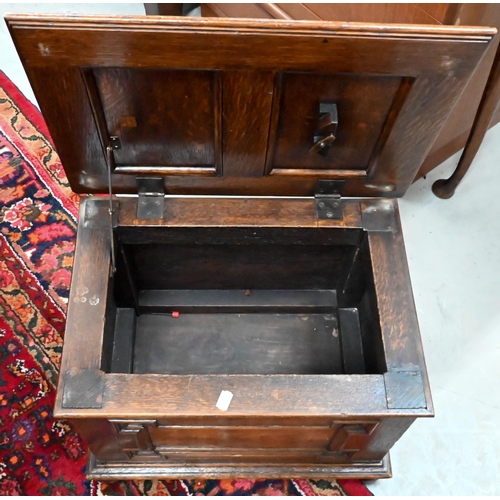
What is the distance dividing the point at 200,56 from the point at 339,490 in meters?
1.08

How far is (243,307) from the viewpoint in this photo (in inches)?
51.0

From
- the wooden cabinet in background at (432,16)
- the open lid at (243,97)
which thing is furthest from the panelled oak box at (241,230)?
the wooden cabinet in background at (432,16)

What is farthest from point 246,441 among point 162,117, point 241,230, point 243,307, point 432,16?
point 432,16

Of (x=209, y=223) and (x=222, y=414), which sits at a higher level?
(x=209, y=223)

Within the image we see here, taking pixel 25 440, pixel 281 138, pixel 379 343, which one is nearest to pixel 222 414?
pixel 379 343

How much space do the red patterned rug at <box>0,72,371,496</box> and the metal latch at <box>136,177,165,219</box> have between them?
625mm

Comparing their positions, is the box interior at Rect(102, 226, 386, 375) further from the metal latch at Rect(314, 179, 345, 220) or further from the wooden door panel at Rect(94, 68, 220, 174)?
the wooden door panel at Rect(94, 68, 220, 174)

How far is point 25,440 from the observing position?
1.35 meters

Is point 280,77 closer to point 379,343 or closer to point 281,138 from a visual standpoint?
point 281,138

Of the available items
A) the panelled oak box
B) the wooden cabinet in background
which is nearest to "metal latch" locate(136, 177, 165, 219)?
the panelled oak box

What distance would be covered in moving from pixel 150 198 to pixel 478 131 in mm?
942

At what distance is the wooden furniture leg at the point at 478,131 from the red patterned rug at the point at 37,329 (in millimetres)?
939

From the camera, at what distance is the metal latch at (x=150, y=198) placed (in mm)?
1032

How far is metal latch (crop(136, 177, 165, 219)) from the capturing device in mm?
1032
